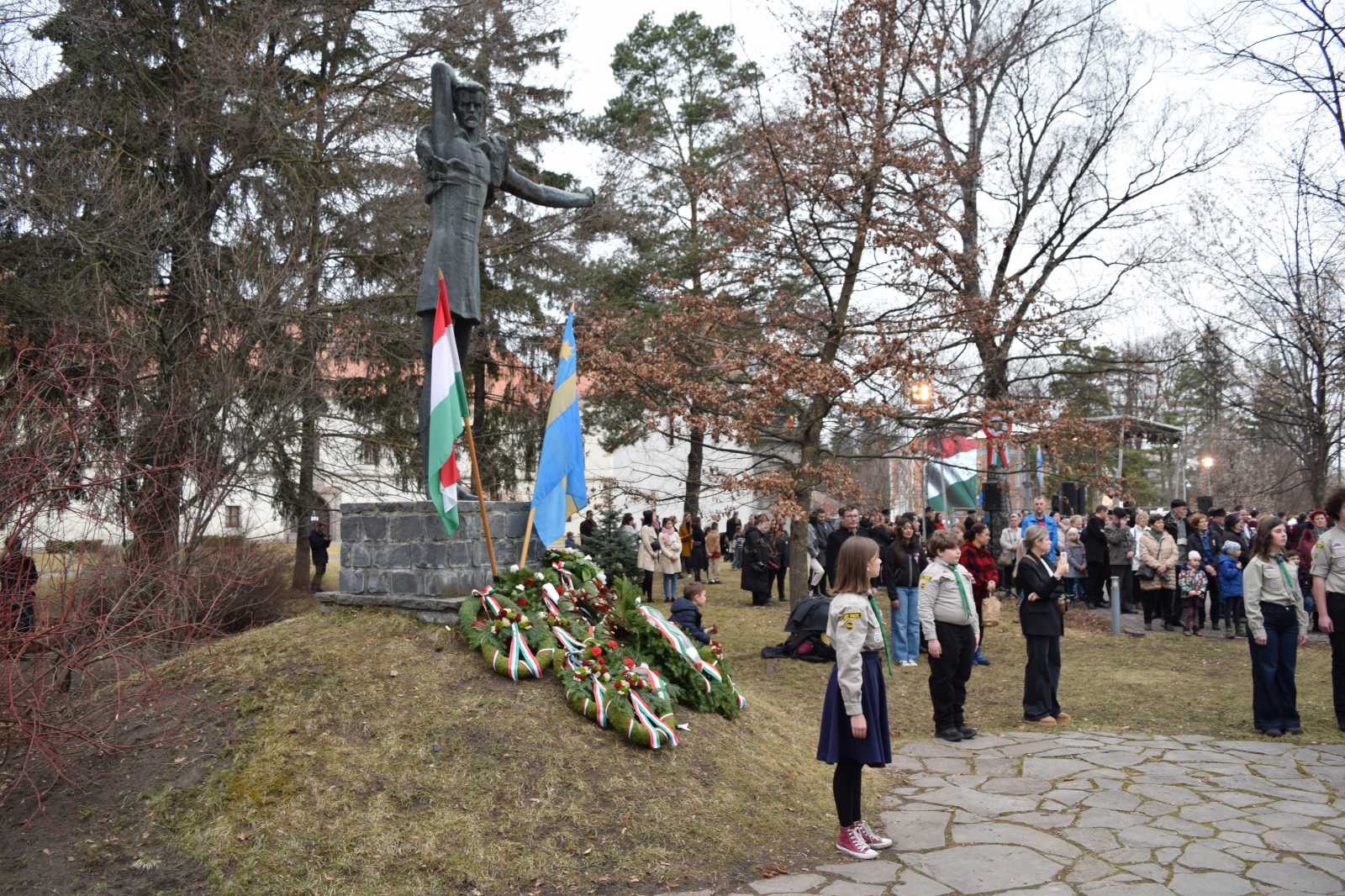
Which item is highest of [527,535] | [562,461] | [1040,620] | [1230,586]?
[562,461]

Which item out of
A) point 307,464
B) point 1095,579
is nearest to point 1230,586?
point 1095,579

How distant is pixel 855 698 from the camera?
5180 mm

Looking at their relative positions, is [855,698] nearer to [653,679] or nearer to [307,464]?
[653,679]

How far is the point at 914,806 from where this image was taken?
252 inches

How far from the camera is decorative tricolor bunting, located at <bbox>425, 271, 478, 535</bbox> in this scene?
7242mm

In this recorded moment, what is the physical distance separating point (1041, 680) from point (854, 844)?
4247mm

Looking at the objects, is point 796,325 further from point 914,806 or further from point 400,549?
point 914,806

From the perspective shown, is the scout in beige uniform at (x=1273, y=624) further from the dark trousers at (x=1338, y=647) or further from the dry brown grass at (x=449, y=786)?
the dry brown grass at (x=449, y=786)

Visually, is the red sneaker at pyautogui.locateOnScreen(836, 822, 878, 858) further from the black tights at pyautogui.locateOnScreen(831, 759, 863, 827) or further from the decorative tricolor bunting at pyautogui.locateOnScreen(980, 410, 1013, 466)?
the decorative tricolor bunting at pyautogui.locateOnScreen(980, 410, 1013, 466)

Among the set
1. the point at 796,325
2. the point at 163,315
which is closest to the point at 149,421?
the point at 163,315

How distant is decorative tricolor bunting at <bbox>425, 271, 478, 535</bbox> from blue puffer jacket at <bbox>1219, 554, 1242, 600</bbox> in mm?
11528

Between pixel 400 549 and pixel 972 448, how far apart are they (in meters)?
9.11

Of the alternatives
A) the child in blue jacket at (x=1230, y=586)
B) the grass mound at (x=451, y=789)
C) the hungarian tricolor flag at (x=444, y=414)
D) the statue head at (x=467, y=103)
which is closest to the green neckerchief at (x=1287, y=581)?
the grass mound at (x=451, y=789)

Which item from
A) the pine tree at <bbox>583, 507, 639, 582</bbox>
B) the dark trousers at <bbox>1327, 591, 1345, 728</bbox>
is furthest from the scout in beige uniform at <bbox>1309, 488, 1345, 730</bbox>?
the pine tree at <bbox>583, 507, 639, 582</bbox>
